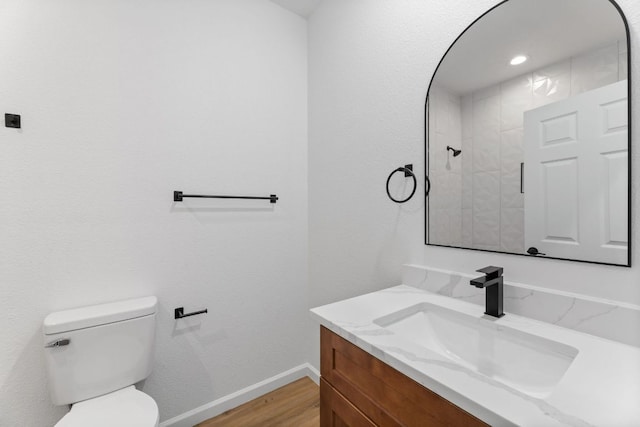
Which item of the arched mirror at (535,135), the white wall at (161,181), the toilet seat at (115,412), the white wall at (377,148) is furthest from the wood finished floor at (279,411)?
the arched mirror at (535,135)

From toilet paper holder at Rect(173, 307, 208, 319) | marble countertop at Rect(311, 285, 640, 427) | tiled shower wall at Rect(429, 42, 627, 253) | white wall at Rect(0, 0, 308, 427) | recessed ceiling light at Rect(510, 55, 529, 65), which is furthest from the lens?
toilet paper holder at Rect(173, 307, 208, 319)

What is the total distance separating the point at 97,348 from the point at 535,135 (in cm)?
Answer: 190

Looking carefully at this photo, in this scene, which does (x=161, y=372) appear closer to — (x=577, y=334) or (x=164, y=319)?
(x=164, y=319)

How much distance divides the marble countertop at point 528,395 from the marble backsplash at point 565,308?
2 centimetres

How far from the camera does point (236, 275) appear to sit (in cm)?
176

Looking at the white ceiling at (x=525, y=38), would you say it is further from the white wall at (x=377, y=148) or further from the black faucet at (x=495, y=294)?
the black faucet at (x=495, y=294)

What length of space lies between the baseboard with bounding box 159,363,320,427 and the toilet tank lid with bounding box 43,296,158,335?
71 centimetres

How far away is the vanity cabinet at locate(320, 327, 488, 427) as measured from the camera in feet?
1.99

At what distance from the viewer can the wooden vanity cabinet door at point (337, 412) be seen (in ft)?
2.63

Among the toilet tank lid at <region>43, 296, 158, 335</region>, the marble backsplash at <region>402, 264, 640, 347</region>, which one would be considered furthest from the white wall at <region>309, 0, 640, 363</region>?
the toilet tank lid at <region>43, 296, 158, 335</region>

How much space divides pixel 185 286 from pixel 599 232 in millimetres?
1785

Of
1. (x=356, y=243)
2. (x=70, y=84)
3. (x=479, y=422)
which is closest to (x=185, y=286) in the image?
(x=356, y=243)

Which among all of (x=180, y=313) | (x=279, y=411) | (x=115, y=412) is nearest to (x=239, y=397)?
(x=279, y=411)

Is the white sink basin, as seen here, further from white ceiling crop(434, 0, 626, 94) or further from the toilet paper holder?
the toilet paper holder
